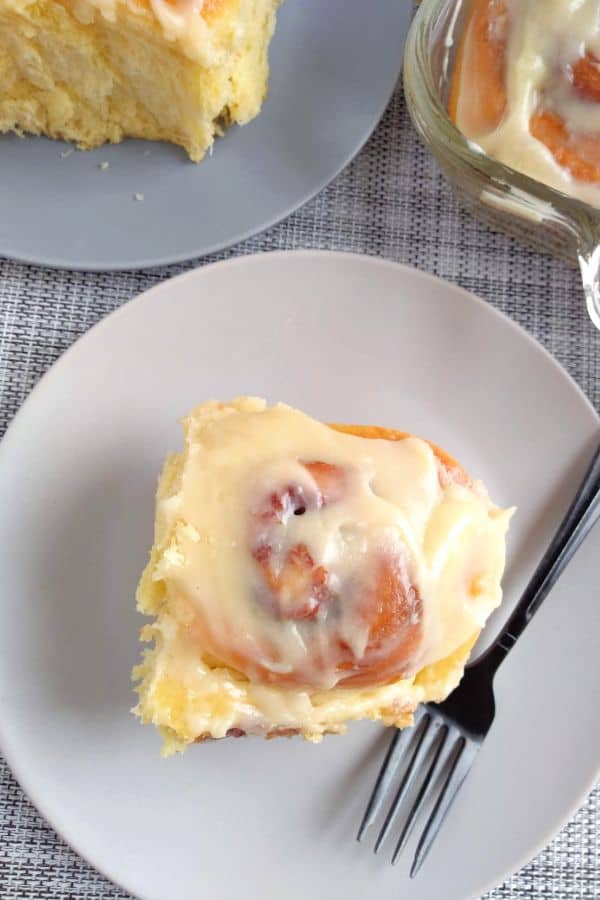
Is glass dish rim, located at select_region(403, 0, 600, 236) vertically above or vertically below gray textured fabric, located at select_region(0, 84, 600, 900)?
above

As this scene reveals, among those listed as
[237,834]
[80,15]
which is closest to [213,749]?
[237,834]

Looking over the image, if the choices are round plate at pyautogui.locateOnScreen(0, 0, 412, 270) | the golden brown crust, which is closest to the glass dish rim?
round plate at pyautogui.locateOnScreen(0, 0, 412, 270)

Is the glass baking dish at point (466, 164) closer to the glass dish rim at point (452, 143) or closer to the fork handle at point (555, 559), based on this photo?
the glass dish rim at point (452, 143)

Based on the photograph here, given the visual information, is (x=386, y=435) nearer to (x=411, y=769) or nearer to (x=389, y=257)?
(x=389, y=257)

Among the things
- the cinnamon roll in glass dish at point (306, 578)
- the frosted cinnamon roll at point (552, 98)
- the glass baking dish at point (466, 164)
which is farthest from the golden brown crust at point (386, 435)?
the frosted cinnamon roll at point (552, 98)

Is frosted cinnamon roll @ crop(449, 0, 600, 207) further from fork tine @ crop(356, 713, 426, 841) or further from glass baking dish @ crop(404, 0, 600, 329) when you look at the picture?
fork tine @ crop(356, 713, 426, 841)

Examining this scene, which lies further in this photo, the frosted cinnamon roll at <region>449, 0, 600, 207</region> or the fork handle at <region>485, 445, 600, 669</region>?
the fork handle at <region>485, 445, 600, 669</region>

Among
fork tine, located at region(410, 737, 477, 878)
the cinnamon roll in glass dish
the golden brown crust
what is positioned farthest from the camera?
fork tine, located at region(410, 737, 477, 878)

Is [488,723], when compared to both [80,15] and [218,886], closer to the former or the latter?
[218,886]
